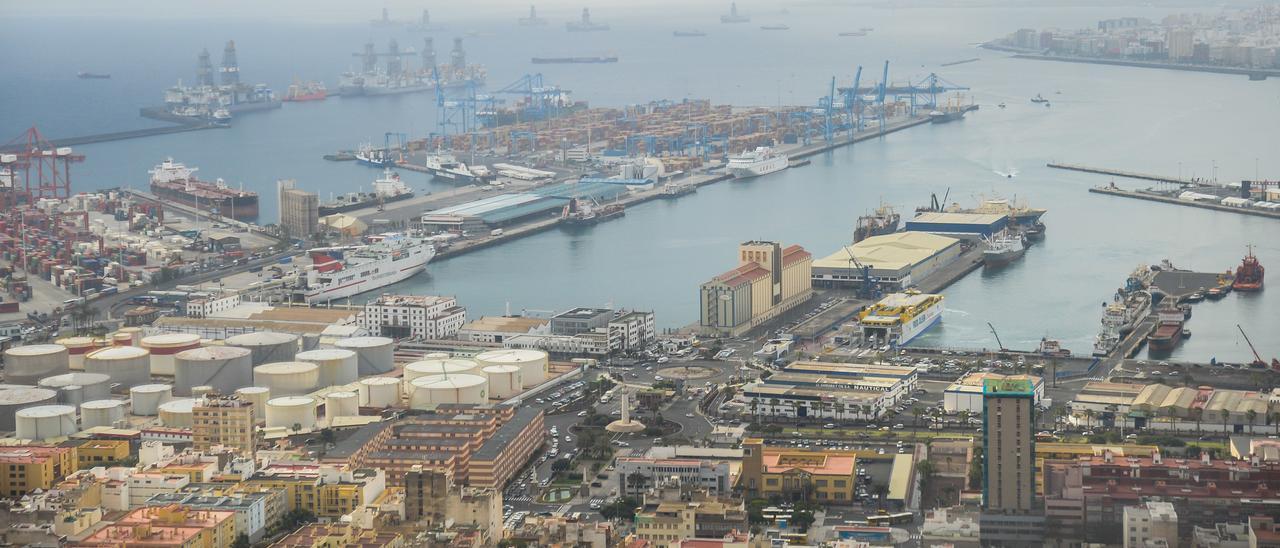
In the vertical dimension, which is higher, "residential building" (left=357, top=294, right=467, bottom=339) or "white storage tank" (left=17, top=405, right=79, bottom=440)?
"residential building" (left=357, top=294, right=467, bottom=339)

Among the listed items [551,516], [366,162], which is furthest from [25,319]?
[366,162]

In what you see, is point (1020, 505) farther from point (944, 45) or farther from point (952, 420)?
point (944, 45)

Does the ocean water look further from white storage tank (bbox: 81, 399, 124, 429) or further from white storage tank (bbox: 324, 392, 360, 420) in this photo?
white storage tank (bbox: 81, 399, 124, 429)

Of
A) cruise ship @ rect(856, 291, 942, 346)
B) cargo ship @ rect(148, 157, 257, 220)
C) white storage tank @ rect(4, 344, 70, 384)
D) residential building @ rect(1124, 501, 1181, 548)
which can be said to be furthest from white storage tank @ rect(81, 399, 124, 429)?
cargo ship @ rect(148, 157, 257, 220)

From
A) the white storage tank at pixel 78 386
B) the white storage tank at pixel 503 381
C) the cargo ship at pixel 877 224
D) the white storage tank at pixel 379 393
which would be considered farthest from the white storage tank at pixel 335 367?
the cargo ship at pixel 877 224

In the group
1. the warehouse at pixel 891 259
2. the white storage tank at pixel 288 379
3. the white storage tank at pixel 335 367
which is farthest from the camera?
the warehouse at pixel 891 259

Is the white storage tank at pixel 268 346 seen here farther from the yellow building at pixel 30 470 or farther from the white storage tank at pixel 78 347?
the yellow building at pixel 30 470

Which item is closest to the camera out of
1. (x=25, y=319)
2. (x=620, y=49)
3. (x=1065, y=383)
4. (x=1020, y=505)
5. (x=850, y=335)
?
(x=1020, y=505)
